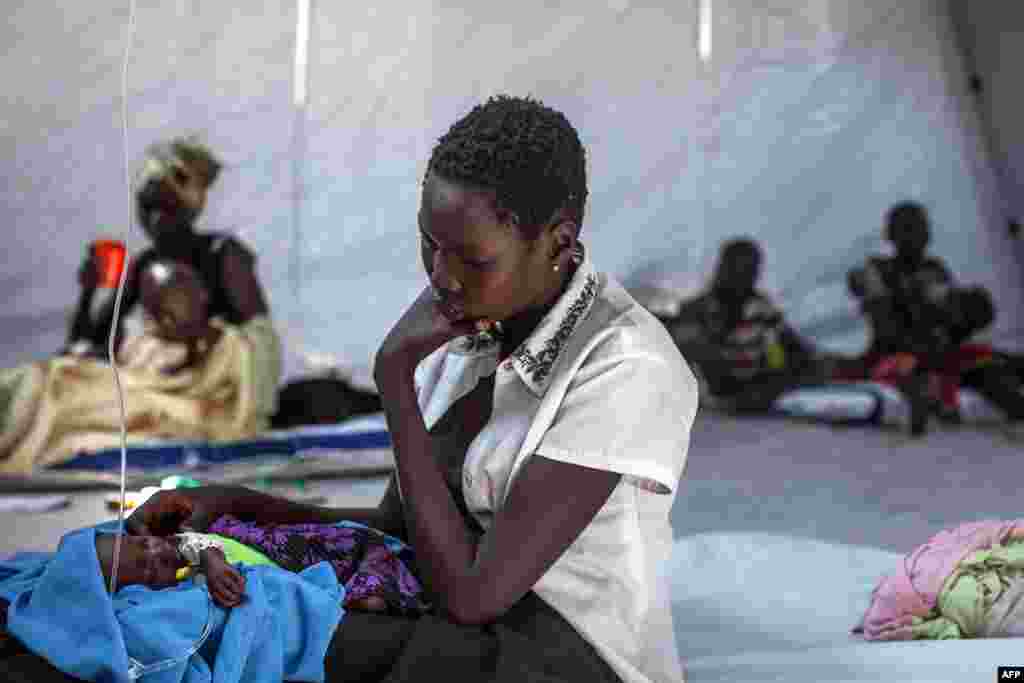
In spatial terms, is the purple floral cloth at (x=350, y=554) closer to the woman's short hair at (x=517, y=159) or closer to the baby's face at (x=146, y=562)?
the baby's face at (x=146, y=562)

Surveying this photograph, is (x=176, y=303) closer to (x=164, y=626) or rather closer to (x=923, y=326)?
(x=923, y=326)

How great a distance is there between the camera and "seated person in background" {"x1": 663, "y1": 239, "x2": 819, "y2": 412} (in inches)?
267

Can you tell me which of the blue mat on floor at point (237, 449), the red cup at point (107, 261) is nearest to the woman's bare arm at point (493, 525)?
the blue mat on floor at point (237, 449)

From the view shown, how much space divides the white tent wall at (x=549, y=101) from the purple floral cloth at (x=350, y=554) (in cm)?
192

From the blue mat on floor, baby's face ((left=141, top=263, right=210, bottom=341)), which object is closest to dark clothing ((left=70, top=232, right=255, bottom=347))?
baby's face ((left=141, top=263, right=210, bottom=341))

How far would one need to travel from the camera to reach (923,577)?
2.53 m

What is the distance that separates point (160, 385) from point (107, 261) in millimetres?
740

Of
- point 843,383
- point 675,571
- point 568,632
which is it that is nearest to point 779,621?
point 675,571

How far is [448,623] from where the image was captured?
1.78 m

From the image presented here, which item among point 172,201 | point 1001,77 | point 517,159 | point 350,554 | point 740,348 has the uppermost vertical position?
point 517,159

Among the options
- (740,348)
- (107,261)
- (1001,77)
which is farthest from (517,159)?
(1001,77)

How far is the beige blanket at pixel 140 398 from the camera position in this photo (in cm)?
501

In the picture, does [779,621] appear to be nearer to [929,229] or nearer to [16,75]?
[16,75]

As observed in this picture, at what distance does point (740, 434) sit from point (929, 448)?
826 millimetres
